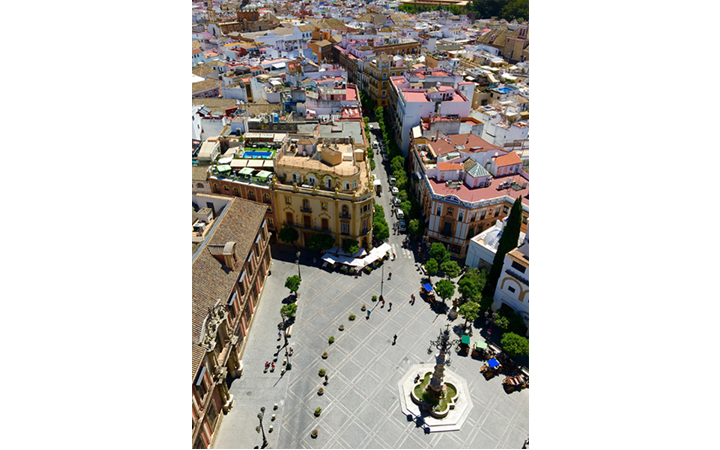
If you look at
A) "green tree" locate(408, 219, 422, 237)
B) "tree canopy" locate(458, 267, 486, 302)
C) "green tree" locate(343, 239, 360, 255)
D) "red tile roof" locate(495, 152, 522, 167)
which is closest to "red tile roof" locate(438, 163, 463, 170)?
"red tile roof" locate(495, 152, 522, 167)

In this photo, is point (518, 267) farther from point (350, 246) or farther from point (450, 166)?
point (350, 246)

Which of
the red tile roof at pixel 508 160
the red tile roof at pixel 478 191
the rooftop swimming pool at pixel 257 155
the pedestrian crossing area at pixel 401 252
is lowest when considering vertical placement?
the pedestrian crossing area at pixel 401 252

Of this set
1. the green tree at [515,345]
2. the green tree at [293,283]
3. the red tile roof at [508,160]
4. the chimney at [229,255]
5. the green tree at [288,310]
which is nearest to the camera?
the chimney at [229,255]

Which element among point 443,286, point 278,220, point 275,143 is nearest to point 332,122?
point 275,143

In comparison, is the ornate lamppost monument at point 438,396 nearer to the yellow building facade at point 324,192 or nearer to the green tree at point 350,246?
the green tree at point 350,246

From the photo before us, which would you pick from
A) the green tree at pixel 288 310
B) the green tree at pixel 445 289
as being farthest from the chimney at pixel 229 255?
the green tree at pixel 445 289
